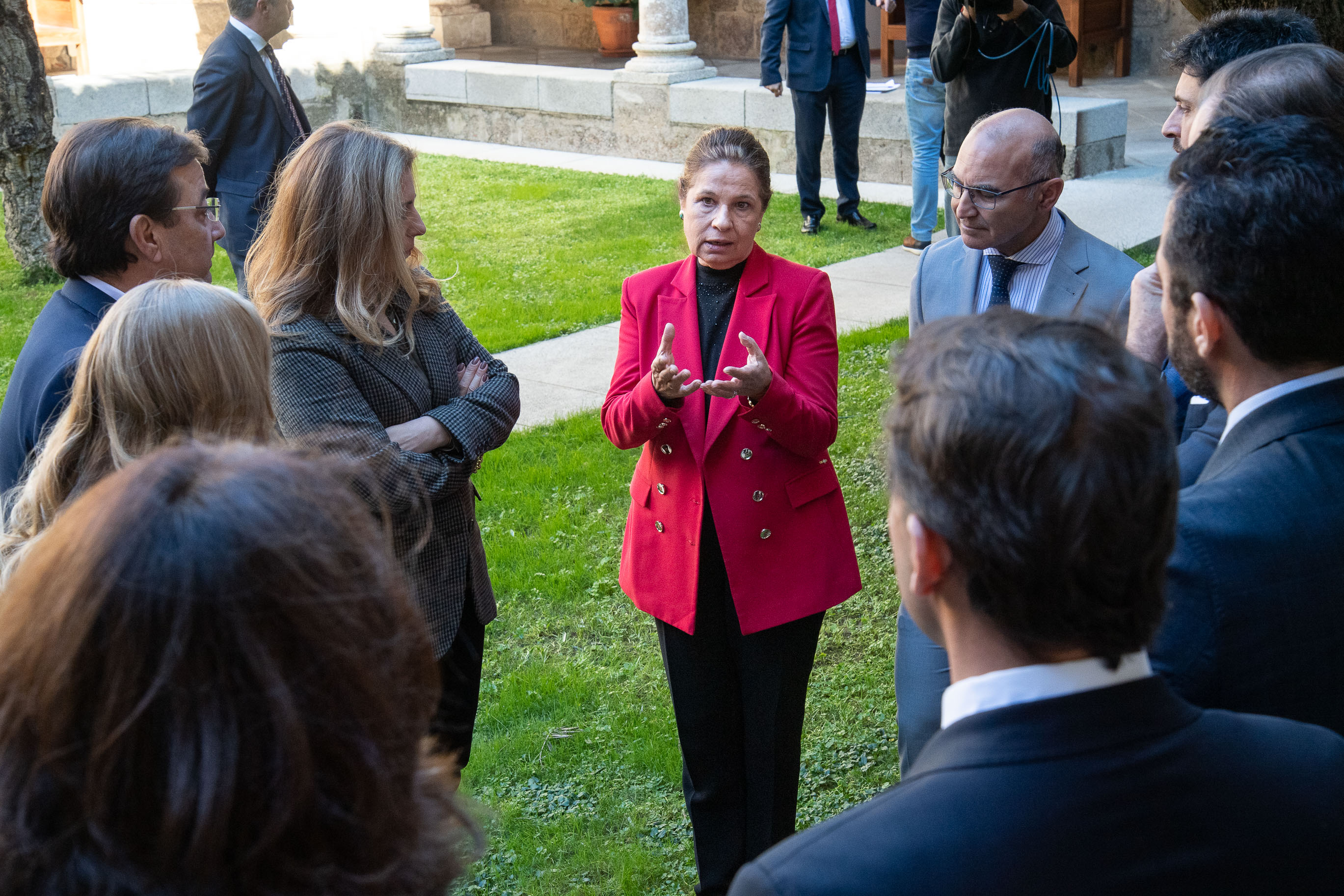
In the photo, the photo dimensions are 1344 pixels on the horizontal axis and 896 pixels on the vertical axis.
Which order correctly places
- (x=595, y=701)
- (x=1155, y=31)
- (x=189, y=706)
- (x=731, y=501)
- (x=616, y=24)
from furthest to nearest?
(x=616, y=24) < (x=1155, y=31) < (x=595, y=701) < (x=731, y=501) < (x=189, y=706)

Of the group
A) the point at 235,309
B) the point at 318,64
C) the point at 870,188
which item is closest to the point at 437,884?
the point at 235,309

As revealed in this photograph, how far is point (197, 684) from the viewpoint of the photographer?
1069 mm

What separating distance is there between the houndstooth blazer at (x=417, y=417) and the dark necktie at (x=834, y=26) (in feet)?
23.8

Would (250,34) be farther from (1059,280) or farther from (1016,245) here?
(1059,280)

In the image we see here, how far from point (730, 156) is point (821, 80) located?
23.4 feet

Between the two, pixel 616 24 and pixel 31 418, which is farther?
pixel 616 24

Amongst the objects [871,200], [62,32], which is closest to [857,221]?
[871,200]

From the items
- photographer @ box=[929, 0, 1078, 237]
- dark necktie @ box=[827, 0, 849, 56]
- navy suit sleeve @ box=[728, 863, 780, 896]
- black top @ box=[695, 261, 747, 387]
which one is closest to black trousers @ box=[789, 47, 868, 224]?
dark necktie @ box=[827, 0, 849, 56]

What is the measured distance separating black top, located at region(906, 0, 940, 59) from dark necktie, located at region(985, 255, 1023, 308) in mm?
6650

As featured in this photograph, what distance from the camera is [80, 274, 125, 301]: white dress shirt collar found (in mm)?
2934

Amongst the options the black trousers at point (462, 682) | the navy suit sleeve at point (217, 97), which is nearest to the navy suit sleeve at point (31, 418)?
the black trousers at point (462, 682)

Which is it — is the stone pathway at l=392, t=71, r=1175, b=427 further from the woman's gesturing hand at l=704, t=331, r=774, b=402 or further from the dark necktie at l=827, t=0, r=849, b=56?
Answer: the woman's gesturing hand at l=704, t=331, r=774, b=402

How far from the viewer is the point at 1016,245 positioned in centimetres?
324

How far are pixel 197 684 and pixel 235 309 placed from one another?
4.41 ft
